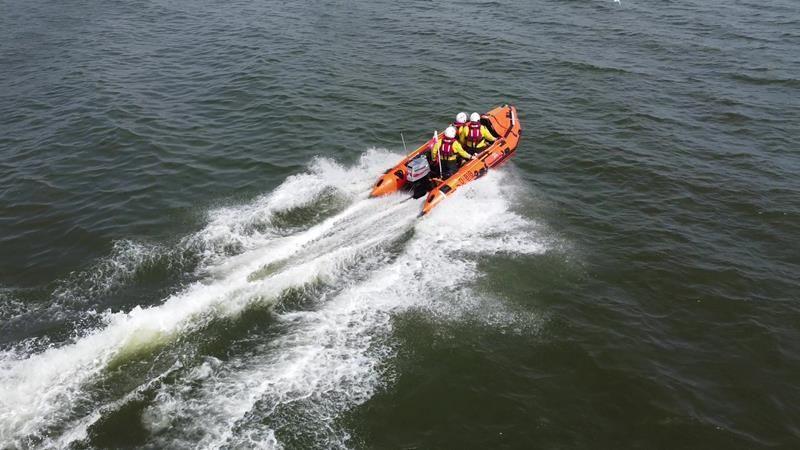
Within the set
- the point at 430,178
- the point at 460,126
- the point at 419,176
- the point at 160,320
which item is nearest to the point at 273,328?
the point at 160,320

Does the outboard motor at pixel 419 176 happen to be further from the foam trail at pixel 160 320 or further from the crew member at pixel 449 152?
the foam trail at pixel 160 320

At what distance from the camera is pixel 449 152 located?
1440 centimetres

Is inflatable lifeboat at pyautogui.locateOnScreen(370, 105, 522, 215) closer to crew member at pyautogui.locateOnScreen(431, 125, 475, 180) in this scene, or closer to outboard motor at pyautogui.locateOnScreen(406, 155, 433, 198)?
outboard motor at pyautogui.locateOnScreen(406, 155, 433, 198)

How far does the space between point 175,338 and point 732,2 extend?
30898 mm

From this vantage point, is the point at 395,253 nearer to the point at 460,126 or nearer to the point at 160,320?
the point at 160,320

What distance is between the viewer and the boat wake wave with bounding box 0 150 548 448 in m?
8.08

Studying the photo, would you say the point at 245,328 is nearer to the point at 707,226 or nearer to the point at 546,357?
the point at 546,357

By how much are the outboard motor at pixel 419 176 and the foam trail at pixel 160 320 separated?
103 centimetres

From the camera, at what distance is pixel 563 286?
1102 centimetres

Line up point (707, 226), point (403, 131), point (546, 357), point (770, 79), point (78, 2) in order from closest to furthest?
point (546, 357)
point (707, 226)
point (403, 131)
point (770, 79)
point (78, 2)

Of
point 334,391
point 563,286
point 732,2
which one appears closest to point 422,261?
point 563,286

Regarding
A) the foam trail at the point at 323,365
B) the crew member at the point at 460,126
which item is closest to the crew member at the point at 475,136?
the crew member at the point at 460,126

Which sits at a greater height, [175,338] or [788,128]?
[788,128]

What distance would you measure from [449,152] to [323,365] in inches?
293
